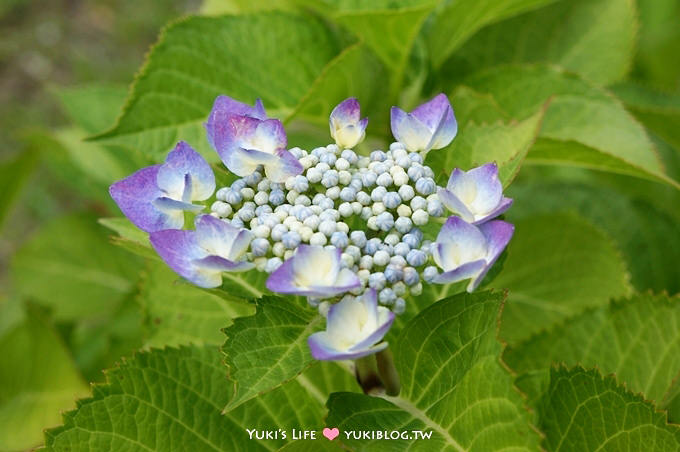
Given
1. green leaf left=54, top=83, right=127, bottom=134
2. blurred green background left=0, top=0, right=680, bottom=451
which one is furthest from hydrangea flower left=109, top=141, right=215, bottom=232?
green leaf left=54, top=83, right=127, bottom=134

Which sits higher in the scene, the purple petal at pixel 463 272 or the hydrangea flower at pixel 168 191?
the hydrangea flower at pixel 168 191

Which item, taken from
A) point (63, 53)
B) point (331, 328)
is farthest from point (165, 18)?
point (331, 328)

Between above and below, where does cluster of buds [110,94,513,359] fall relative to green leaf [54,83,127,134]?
below

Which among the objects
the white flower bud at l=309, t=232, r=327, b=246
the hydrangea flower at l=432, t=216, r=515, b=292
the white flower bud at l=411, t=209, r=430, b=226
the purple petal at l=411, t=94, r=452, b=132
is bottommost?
the hydrangea flower at l=432, t=216, r=515, b=292

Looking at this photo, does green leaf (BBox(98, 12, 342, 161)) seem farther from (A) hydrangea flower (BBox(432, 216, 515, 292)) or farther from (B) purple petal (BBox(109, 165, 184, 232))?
(A) hydrangea flower (BBox(432, 216, 515, 292))

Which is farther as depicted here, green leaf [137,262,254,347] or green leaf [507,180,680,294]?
green leaf [507,180,680,294]

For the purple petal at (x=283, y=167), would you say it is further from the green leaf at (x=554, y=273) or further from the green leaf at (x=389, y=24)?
the green leaf at (x=554, y=273)

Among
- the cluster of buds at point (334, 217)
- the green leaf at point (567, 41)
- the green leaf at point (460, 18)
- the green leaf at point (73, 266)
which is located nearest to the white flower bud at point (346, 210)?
the cluster of buds at point (334, 217)
